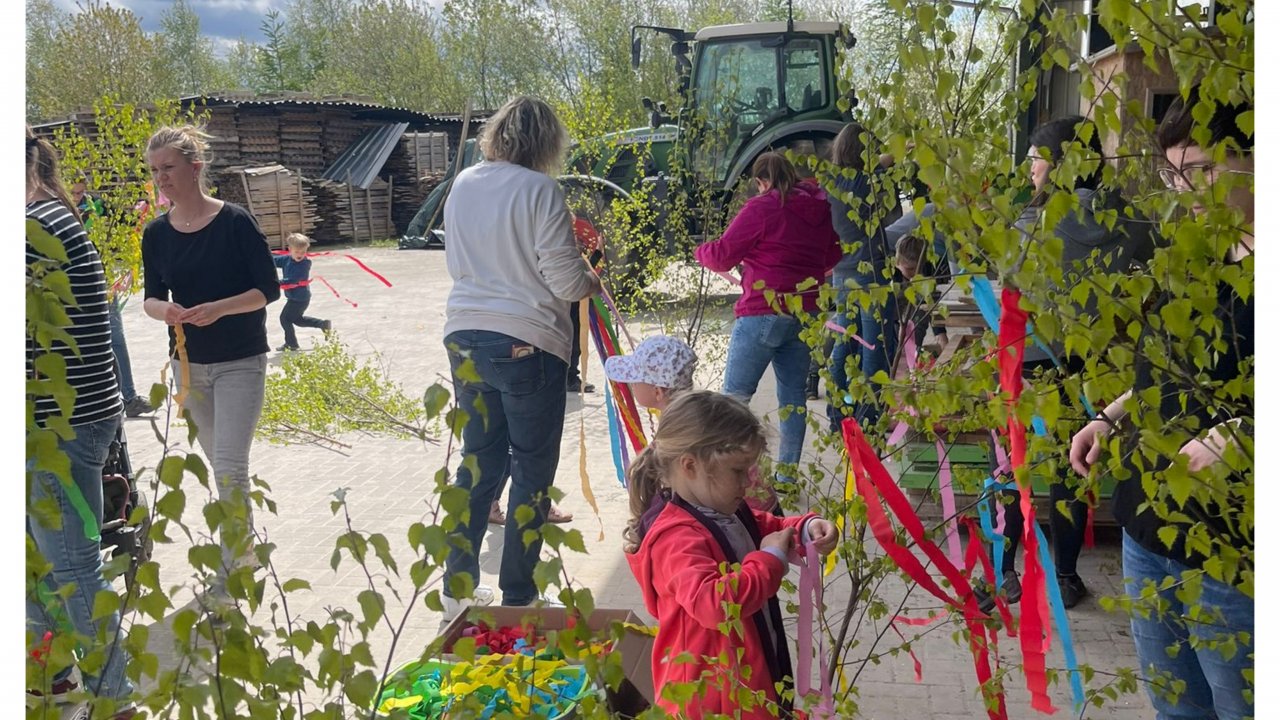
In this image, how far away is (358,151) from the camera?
88.0 ft

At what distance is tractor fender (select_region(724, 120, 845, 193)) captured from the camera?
39.3 ft

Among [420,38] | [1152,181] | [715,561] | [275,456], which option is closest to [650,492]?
[715,561]

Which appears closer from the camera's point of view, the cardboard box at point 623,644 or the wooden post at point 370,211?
the cardboard box at point 623,644

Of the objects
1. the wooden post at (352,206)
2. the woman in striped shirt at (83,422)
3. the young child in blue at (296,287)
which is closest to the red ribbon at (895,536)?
the woman in striped shirt at (83,422)

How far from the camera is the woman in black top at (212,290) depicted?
13.8 feet

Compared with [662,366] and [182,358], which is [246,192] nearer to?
[182,358]

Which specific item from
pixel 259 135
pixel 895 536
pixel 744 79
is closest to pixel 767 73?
pixel 744 79

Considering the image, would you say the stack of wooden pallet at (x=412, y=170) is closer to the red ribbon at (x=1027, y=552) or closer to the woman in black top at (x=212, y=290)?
the woman in black top at (x=212, y=290)

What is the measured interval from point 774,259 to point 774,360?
1.64 feet

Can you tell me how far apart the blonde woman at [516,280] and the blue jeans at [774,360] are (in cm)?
140

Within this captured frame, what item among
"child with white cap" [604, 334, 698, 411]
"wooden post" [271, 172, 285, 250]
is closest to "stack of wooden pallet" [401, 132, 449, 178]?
"wooden post" [271, 172, 285, 250]

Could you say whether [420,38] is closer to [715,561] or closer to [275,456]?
[275,456]

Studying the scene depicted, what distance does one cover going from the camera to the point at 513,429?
4.06 meters

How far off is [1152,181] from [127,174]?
7.81 meters
